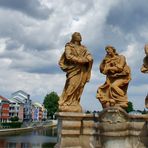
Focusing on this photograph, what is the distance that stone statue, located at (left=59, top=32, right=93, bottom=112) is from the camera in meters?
13.7

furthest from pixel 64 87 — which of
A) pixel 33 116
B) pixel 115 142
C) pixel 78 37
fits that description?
pixel 33 116

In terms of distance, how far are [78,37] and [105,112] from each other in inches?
134

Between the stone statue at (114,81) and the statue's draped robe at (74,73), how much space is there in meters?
0.83

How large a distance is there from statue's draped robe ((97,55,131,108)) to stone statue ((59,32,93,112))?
88 cm

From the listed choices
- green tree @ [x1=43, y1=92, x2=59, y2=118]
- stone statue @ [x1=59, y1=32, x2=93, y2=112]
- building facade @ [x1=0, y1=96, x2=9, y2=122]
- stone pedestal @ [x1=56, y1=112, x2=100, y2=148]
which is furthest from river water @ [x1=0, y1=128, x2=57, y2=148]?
building facade @ [x1=0, y1=96, x2=9, y2=122]

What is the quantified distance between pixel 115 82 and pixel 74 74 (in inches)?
66.3

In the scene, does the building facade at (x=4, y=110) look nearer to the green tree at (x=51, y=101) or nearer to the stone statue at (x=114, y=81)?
the green tree at (x=51, y=101)

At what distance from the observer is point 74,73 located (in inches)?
545

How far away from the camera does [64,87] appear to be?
13984 mm

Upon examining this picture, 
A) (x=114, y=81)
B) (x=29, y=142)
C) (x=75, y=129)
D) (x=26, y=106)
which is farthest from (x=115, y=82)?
(x=26, y=106)

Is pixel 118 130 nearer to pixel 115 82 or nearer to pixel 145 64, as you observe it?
pixel 115 82

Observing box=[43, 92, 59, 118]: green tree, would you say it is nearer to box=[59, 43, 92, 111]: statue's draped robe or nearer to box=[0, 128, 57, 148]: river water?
box=[0, 128, 57, 148]: river water

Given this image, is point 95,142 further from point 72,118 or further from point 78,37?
point 78,37

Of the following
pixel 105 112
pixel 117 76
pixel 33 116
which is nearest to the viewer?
pixel 105 112
